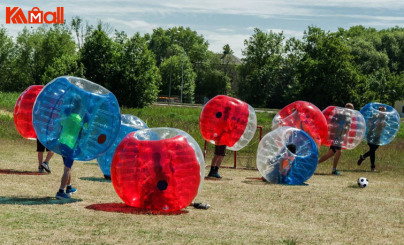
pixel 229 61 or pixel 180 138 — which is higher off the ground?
pixel 180 138

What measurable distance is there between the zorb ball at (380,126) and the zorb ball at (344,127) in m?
1.51

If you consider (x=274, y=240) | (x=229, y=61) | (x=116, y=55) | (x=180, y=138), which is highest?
(x=180, y=138)

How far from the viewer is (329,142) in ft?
59.1

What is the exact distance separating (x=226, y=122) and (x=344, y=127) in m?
4.25

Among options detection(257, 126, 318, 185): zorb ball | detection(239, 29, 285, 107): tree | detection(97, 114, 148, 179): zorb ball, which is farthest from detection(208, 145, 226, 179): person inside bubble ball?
detection(239, 29, 285, 107): tree

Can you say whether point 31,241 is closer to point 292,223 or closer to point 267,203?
point 292,223

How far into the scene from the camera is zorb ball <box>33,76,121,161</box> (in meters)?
10.1

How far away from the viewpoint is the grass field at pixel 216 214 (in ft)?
25.5

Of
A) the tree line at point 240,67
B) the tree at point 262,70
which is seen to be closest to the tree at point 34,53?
the tree line at point 240,67

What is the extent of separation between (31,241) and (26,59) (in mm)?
83112

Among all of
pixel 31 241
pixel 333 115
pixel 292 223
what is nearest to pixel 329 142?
pixel 333 115

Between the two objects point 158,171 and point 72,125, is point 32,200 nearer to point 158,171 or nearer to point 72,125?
point 72,125

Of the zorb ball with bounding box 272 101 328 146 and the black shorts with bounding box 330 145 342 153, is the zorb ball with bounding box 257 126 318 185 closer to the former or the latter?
the zorb ball with bounding box 272 101 328 146

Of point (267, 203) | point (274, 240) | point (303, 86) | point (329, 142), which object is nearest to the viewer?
point (274, 240)
